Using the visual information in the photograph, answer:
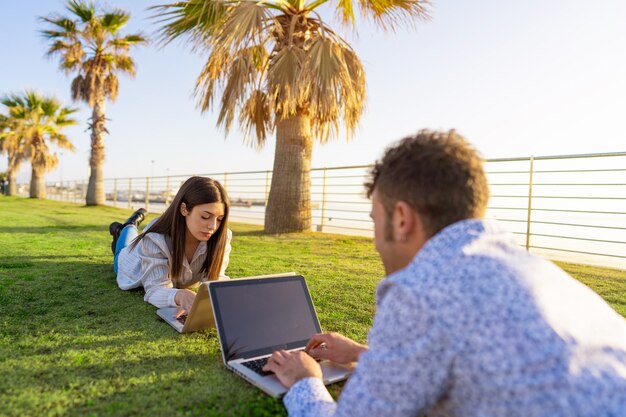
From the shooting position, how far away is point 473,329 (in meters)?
0.84

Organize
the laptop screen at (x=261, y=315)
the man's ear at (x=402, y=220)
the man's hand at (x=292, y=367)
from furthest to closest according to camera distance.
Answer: the laptop screen at (x=261, y=315) < the man's hand at (x=292, y=367) < the man's ear at (x=402, y=220)

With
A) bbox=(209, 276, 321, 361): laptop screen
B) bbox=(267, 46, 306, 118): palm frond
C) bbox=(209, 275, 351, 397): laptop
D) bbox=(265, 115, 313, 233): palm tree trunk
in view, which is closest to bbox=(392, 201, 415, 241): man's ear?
bbox=(209, 275, 351, 397): laptop

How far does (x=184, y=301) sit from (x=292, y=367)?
1120 mm

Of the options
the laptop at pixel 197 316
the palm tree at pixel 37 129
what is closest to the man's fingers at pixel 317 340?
the laptop at pixel 197 316

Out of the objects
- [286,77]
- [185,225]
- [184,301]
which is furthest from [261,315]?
[286,77]

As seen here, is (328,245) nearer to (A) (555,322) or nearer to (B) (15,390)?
Result: (B) (15,390)

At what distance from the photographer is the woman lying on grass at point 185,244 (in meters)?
2.74

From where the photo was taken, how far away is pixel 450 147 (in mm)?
1017

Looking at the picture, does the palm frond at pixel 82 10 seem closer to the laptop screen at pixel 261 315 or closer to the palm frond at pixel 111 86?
the palm frond at pixel 111 86

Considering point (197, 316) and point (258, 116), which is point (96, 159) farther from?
point (197, 316)

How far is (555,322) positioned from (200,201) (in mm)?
2252

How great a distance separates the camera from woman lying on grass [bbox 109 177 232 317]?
8.98 ft

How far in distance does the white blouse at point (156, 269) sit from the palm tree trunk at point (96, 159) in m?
15.3

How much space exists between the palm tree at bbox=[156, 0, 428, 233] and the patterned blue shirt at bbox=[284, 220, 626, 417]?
6.23 meters
